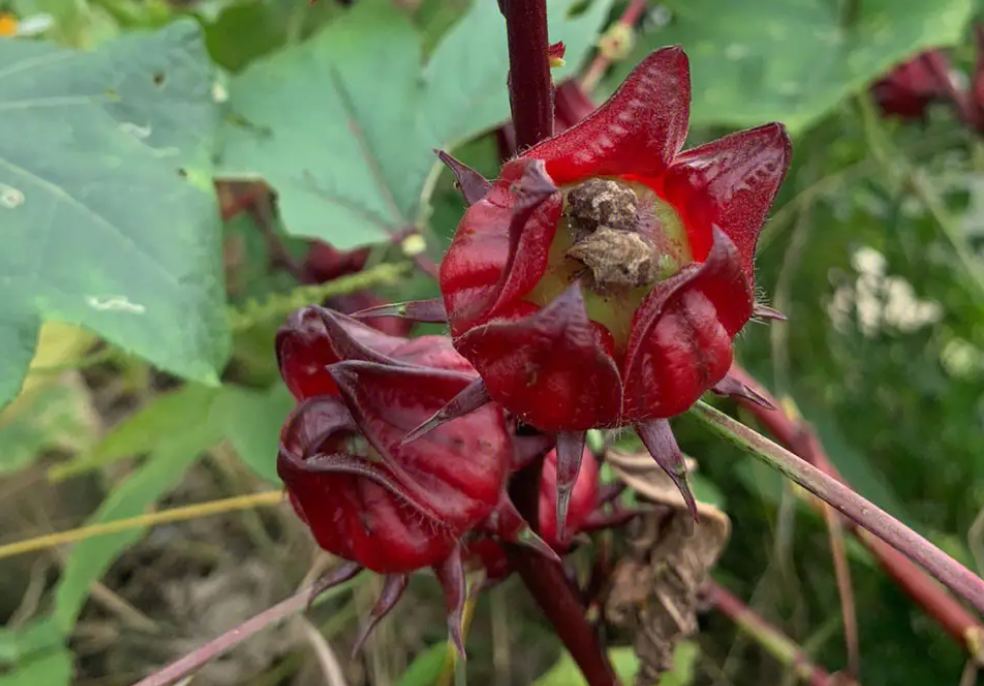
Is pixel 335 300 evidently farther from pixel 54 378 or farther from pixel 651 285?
pixel 651 285

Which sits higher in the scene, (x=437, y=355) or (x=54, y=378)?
(x=437, y=355)

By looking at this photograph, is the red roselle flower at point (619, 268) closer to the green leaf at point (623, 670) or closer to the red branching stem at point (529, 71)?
the red branching stem at point (529, 71)

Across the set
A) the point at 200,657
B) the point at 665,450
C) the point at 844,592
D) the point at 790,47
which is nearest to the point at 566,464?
the point at 665,450

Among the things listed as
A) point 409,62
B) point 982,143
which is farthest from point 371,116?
point 982,143

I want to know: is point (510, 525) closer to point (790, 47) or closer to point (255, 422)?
point (255, 422)

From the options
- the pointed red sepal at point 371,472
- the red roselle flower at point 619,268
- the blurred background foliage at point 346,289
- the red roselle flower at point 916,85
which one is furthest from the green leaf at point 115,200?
the red roselle flower at point 916,85

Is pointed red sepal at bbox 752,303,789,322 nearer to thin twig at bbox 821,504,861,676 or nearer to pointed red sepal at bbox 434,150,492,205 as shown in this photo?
pointed red sepal at bbox 434,150,492,205

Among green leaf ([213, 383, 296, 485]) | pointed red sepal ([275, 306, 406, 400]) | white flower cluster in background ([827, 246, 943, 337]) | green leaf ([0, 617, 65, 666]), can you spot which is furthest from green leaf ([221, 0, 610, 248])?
white flower cluster in background ([827, 246, 943, 337])
